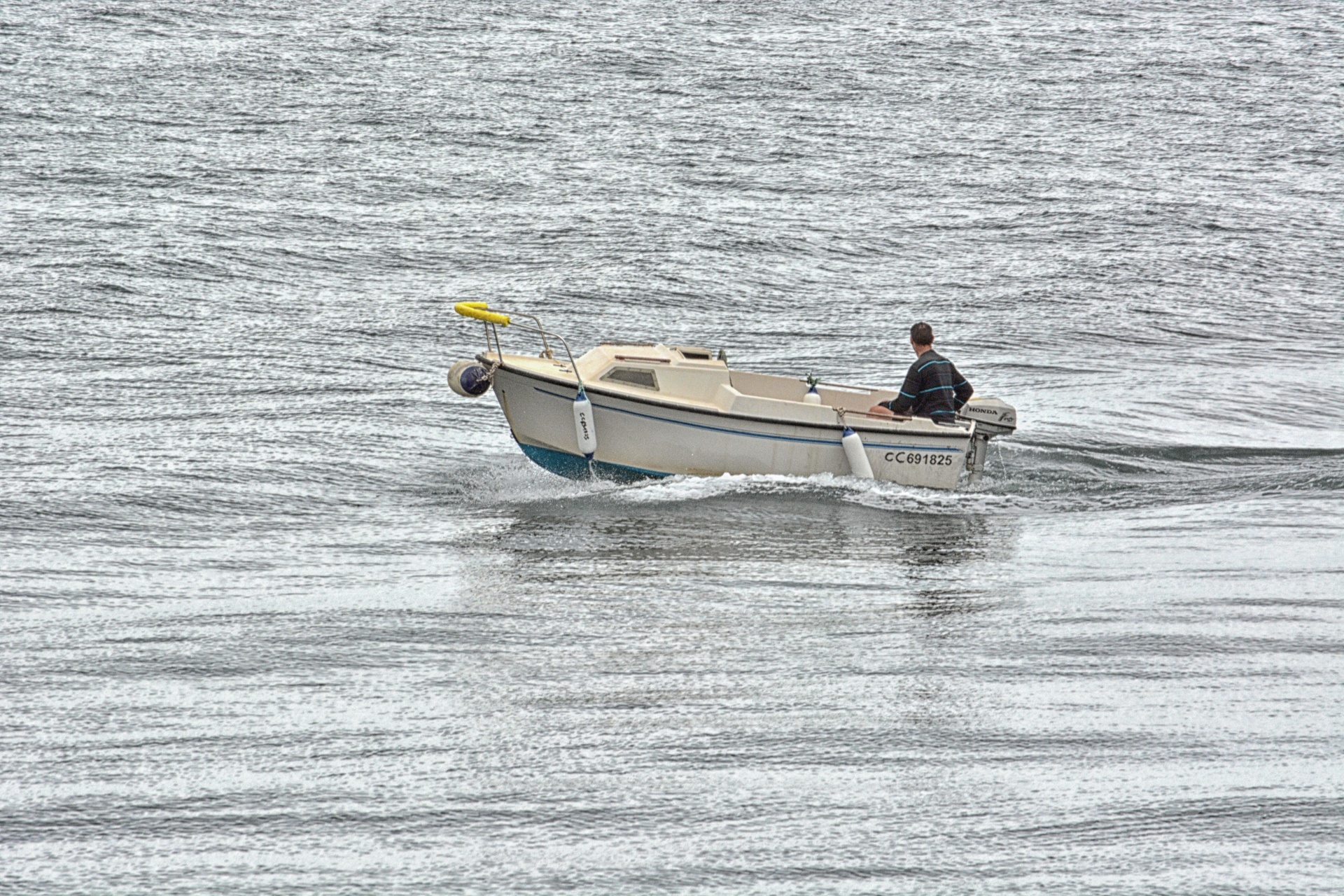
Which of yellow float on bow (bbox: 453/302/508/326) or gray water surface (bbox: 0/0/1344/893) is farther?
yellow float on bow (bbox: 453/302/508/326)

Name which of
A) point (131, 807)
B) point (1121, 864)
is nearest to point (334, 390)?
point (131, 807)

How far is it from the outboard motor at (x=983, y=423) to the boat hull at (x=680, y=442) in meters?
0.53

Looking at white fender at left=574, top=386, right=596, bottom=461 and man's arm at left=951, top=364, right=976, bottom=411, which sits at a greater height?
man's arm at left=951, top=364, right=976, bottom=411

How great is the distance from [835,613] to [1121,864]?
3.42 meters

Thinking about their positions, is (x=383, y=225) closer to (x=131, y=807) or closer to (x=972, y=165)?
(x=972, y=165)

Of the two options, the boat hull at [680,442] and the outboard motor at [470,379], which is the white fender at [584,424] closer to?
the boat hull at [680,442]

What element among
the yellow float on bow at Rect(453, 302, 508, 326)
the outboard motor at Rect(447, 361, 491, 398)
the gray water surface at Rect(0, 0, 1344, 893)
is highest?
the yellow float on bow at Rect(453, 302, 508, 326)

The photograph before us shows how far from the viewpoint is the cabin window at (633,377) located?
12742 millimetres

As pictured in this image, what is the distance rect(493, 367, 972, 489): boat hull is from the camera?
12617 mm

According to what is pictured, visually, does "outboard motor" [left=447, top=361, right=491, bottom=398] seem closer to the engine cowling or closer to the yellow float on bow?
the yellow float on bow

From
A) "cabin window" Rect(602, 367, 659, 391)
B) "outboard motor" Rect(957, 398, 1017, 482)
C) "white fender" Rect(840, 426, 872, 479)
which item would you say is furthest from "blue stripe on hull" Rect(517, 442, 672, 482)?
"outboard motor" Rect(957, 398, 1017, 482)

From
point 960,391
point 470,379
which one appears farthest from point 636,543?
point 960,391

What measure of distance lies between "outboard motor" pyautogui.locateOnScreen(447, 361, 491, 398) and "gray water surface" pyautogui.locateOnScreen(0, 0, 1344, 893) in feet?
3.61

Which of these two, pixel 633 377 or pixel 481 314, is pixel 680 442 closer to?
pixel 633 377
